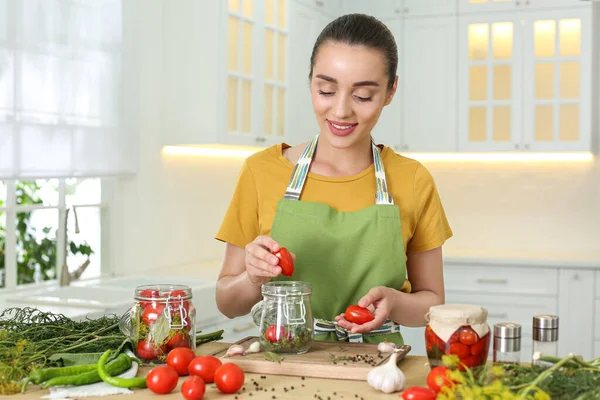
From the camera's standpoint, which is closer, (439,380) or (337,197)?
(439,380)

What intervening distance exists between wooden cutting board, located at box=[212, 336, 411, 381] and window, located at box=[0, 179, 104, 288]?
2071 millimetres

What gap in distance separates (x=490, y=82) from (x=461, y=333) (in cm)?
364

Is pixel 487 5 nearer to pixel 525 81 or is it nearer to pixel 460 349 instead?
pixel 525 81

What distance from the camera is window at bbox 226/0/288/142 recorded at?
408cm

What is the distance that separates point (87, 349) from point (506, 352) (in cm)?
83

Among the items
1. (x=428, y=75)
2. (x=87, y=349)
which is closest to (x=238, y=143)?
(x=428, y=75)

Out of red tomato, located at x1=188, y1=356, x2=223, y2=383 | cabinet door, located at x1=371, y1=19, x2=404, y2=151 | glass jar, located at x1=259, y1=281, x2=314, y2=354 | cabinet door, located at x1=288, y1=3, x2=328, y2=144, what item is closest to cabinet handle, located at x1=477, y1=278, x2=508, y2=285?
cabinet door, located at x1=371, y1=19, x2=404, y2=151

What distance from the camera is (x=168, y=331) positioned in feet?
5.22

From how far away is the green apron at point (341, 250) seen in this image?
6.29 ft

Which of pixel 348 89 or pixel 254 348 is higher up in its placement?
pixel 348 89

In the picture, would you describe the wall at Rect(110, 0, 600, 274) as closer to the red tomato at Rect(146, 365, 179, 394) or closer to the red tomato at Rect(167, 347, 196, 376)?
the red tomato at Rect(167, 347, 196, 376)

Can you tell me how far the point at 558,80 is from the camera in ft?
15.6

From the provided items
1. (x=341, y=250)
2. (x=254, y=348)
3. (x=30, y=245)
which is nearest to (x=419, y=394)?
(x=254, y=348)

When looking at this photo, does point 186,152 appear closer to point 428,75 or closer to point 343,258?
point 428,75
